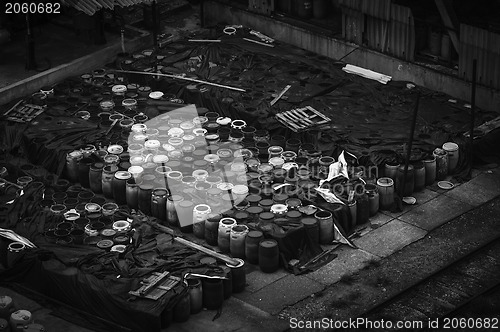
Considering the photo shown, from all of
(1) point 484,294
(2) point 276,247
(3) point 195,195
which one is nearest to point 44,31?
(3) point 195,195

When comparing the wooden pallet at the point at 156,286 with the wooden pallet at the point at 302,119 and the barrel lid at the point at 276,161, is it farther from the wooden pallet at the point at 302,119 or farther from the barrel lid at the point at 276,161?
the wooden pallet at the point at 302,119

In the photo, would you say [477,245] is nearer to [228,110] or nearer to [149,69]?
[228,110]

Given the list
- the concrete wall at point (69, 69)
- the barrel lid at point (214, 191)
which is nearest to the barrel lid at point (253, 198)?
the barrel lid at point (214, 191)

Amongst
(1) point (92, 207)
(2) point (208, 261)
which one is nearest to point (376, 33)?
(1) point (92, 207)

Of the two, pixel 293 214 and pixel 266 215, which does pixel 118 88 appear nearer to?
pixel 266 215

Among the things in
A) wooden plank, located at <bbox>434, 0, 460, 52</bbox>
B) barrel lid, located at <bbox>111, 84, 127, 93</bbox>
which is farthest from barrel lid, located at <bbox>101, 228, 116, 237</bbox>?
wooden plank, located at <bbox>434, 0, 460, 52</bbox>

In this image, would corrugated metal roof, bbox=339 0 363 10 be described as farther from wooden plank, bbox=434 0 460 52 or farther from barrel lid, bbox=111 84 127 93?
barrel lid, bbox=111 84 127 93
